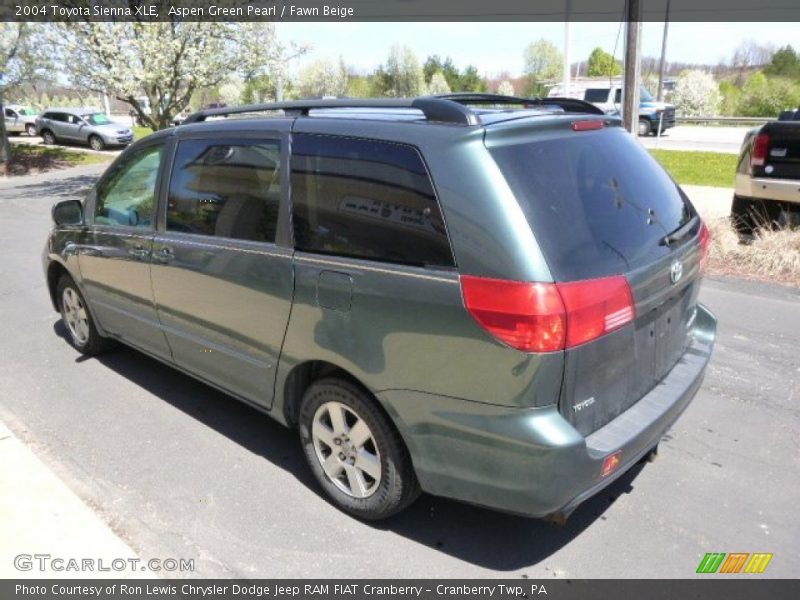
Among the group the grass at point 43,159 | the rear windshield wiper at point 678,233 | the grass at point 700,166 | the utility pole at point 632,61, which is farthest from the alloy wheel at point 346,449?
the grass at point 43,159

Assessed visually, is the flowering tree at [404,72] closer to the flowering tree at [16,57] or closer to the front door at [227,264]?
the flowering tree at [16,57]

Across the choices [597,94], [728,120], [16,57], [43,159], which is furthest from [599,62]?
[16,57]

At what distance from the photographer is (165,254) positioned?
3.71 metres

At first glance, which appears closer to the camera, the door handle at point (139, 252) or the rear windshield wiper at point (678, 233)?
the rear windshield wiper at point (678, 233)

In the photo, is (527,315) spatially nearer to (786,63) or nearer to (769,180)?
(769,180)

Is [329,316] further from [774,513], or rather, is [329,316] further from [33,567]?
[774,513]

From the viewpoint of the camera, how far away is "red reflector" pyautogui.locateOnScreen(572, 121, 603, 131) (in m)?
2.78

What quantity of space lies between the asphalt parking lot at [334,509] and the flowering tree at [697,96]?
43521 millimetres

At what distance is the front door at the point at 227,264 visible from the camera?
10.1 ft

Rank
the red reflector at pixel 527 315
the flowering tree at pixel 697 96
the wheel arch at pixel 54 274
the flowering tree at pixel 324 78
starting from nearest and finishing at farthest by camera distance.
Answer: the red reflector at pixel 527 315, the wheel arch at pixel 54 274, the flowering tree at pixel 697 96, the flowering tree at pixel 324 78

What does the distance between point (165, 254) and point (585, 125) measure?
240 cm

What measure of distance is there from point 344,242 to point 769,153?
6.44m

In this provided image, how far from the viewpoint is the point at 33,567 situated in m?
2.75

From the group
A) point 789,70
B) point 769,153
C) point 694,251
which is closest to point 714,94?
point 789,70
